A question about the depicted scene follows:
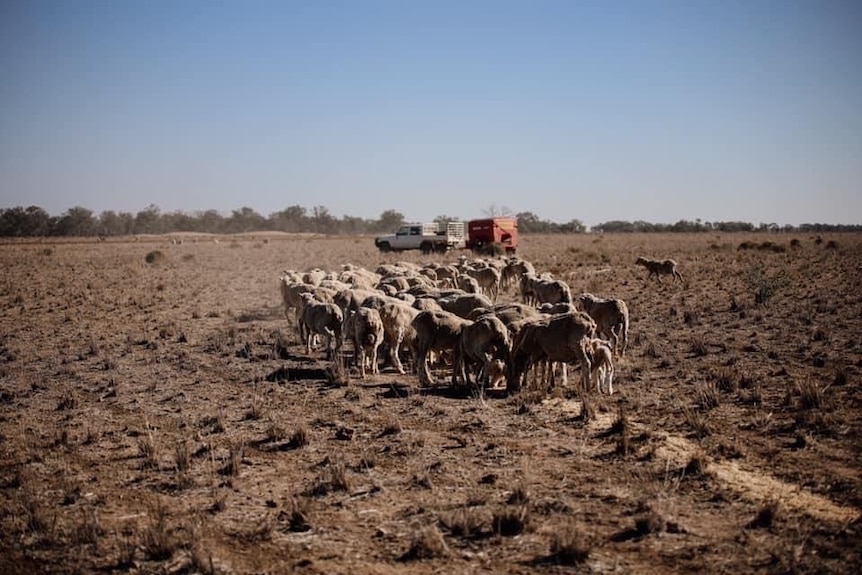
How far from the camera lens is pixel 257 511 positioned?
742cm

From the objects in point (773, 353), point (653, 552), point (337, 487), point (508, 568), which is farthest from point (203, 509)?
point (773, 353)

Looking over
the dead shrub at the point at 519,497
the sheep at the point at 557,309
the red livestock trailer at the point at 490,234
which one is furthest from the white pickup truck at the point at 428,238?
the dead shrub at the point at 519,497

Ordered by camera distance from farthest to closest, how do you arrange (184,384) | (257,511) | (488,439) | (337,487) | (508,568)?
(184,384), (488,439), (337,487), (257,511), (508,568)

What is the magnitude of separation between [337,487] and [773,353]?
1057 cm

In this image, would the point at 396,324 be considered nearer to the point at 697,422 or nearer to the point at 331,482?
the point at 331,482

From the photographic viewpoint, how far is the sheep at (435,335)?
41.5 feet

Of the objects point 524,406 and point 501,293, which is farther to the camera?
point 501,293

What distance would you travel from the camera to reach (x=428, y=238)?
50.2 metres

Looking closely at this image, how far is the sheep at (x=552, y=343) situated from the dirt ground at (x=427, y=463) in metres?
0.57

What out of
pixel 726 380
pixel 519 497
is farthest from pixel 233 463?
pixel 726 380

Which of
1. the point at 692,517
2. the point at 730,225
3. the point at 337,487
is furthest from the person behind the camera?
the point at 730,225

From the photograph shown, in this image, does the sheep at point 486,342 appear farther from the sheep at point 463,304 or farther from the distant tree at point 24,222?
the distant tree at point 24,222

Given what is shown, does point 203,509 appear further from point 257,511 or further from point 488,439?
point 488,439

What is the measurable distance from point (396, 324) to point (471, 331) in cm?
257
